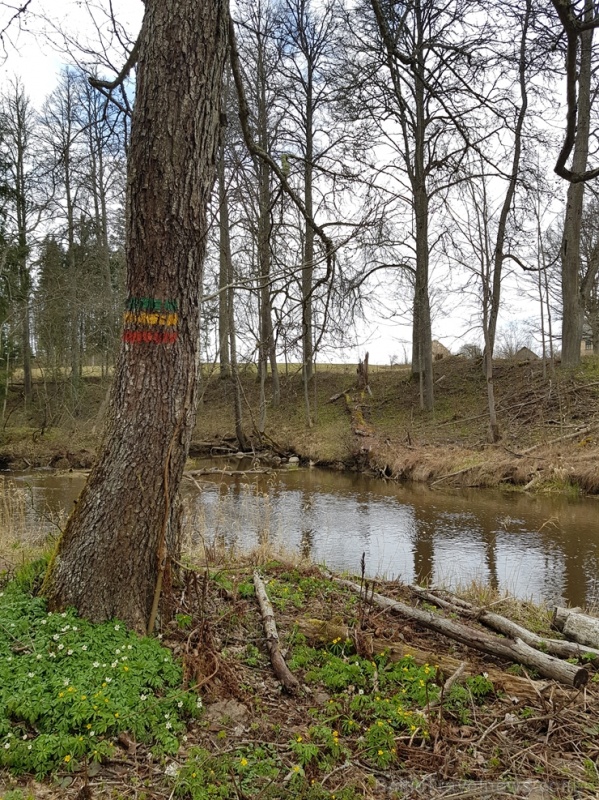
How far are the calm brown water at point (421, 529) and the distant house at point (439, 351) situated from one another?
11.7 m

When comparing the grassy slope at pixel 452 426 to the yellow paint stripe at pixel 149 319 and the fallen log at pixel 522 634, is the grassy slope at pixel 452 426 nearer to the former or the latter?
the fallen log at pixel 522 634

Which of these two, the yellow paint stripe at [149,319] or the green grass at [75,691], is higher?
the yellow paint stripe at [149,319]

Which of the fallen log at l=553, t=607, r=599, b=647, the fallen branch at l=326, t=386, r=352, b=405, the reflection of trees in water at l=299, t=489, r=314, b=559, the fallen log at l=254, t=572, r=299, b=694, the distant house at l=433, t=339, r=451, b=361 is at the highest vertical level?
the distant house at l=433, t=339, r=451, b=361

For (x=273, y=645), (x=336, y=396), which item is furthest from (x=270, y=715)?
(x=336, y=396)

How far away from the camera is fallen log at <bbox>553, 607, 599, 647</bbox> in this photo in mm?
3820

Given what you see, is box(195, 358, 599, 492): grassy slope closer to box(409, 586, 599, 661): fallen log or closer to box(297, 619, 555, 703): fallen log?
box(409, 586, 599, 661): fallen log

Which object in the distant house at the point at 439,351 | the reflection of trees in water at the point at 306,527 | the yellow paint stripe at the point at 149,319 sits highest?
the distant house at the point at 439,351

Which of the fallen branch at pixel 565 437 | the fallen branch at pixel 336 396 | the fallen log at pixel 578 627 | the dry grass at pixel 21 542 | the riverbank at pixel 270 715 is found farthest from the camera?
the fallen branch at pixel 336 396

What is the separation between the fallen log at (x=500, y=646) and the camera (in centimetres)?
307

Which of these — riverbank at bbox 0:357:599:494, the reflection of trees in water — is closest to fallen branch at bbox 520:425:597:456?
riverbank at bbox 0:357:599:494

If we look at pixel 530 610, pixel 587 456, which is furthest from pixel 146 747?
pixel 587 456

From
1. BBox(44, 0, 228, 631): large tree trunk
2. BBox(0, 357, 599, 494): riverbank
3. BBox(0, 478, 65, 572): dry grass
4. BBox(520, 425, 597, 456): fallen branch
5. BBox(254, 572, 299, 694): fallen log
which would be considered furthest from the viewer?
BBox(520, 425, 597, 456): fallen branch

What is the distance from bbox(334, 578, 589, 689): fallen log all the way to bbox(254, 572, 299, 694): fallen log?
2.57 ft

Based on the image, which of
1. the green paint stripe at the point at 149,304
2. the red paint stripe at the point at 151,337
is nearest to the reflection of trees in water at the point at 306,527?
the red paint stripe at the point at 151,337
